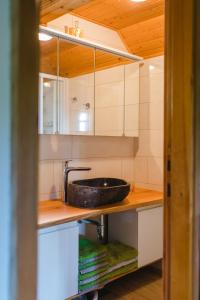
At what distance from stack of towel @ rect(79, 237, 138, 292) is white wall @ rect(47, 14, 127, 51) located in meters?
1.76

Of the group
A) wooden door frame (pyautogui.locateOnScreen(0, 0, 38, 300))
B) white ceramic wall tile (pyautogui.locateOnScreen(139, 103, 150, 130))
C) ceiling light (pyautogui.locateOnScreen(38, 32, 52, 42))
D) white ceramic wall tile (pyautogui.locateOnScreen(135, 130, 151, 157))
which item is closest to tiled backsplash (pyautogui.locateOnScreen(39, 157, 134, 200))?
white ceramic wall tile (pyautogui.locateOnScreen(135, 130, 151, 157))

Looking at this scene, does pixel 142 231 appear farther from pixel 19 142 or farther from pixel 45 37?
pixel 19 142

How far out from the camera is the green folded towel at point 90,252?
2.03 meters

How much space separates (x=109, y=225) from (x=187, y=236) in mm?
1520

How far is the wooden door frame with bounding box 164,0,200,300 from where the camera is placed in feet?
3.78

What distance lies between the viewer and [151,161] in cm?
285

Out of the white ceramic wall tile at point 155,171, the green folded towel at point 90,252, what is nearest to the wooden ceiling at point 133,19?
the white ceramic wall tile at point 155,171

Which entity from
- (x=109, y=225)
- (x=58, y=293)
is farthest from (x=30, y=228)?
(x=109, y=225)

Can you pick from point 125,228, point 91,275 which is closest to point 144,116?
point 125,228

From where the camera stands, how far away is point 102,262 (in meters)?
2.13

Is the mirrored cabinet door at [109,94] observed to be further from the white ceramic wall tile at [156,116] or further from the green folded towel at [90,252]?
the green folded towel at [90,252]

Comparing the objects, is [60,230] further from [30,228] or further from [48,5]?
[48,5]

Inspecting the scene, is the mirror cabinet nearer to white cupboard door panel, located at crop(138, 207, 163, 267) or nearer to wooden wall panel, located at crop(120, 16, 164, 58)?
wooden wall panel, located at crop(120, 16, 164, 58)

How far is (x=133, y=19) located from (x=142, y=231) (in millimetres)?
1833
